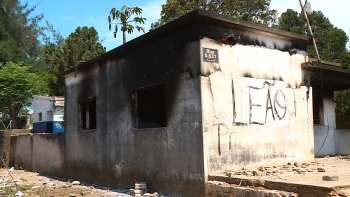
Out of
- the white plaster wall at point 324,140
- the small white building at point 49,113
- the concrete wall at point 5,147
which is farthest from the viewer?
the small white building at point 49,113

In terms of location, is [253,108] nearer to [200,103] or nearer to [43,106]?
[200,103]

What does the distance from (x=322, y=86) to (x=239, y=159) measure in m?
6.28

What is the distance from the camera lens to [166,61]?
7934mm

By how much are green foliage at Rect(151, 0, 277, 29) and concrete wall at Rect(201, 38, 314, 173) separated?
18.0m

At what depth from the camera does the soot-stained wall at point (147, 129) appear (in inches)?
284

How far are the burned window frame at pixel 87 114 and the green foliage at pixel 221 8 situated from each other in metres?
15.3

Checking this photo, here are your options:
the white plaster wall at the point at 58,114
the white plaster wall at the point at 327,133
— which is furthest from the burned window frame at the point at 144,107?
the white plaster wall at the point at 58,114

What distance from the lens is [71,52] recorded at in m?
27.3

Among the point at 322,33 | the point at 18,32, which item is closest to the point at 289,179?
the point at 322,33

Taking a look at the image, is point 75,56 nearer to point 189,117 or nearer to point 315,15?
point 315,15

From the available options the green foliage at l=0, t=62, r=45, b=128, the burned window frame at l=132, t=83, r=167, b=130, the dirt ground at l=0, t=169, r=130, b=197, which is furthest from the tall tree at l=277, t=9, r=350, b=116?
the green foliage at l=0, t=62, r=45, b=128

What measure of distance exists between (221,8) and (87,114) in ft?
59.9

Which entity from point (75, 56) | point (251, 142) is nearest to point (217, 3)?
point (75, 56)

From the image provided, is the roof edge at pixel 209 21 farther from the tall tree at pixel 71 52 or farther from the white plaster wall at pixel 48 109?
the tall tree at pixel 71 52
